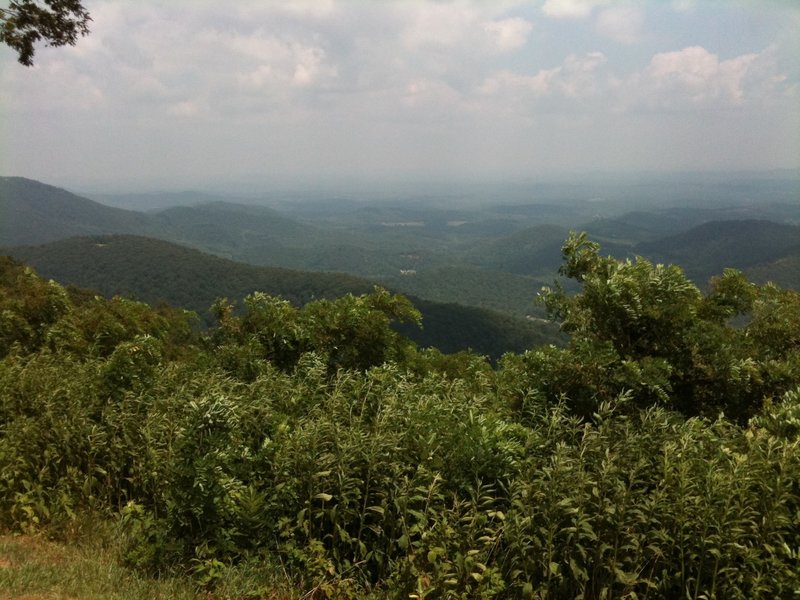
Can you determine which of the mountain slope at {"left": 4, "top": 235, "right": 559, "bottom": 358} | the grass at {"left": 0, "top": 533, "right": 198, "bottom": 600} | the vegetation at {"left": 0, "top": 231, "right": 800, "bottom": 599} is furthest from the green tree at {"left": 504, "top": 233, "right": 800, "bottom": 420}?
the mountain slope at {"left": 4, "top": 235, "right": 559, "bottom": 358}

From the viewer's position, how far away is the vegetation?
127 inches

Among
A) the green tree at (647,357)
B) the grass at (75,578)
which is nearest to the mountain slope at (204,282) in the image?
the green tree at (647,357)

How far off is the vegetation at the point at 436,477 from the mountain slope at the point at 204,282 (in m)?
86.3

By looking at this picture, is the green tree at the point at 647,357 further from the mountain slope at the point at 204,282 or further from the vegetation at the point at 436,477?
the mountain slope at the point at 204,282

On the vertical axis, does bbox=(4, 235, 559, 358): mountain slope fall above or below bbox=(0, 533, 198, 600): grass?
below

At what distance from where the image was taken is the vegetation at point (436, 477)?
323 cm

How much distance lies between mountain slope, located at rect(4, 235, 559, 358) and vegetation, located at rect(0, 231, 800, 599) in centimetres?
8631

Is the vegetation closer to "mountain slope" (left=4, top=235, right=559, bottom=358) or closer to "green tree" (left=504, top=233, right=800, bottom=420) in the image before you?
"green tree" (left=504, top=233, right=800, bottom=420)

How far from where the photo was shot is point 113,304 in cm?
1209

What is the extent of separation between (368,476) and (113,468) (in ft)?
9.47

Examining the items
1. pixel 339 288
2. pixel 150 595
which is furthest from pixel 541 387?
pixel 339 288

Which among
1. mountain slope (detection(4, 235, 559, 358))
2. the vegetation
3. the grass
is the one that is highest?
the vegetation

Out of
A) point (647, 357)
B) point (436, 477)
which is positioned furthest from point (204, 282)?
point (436, 477)

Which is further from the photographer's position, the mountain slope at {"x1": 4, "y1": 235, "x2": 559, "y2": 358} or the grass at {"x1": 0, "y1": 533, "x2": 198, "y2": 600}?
the mountain slope at {"x1": 4, "y1": 235, "x2": 559, "y2": 358}
